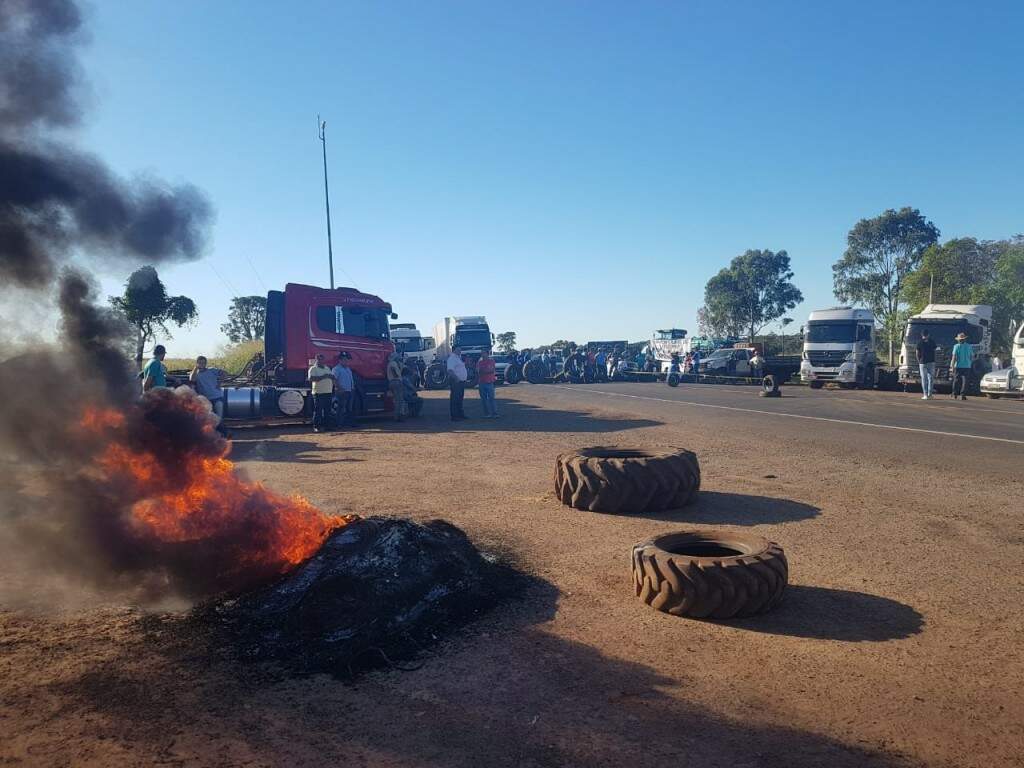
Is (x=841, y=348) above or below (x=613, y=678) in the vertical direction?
above

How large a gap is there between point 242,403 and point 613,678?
45.6ft

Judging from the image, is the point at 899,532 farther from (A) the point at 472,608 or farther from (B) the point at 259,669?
(B) the point at 259,669

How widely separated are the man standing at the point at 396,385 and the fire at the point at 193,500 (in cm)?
1162

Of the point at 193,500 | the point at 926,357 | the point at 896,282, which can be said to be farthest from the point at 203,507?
the point at 896,282

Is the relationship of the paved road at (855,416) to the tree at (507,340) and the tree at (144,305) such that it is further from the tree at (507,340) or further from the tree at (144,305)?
the tree at (507,340)

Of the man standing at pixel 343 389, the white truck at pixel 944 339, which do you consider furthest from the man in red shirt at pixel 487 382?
the white truck at pixel 944 339

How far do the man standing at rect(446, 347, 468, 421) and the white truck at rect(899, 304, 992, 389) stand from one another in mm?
17935

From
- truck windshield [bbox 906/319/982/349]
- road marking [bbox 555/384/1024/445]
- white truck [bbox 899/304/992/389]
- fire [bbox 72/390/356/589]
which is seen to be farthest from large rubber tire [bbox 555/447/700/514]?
truck windshield [bbox 906/319/982/349]

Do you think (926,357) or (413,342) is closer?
(926,357)

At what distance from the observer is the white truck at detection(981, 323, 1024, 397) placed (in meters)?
21.7

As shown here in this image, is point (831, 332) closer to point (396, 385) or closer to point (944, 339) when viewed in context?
point (944, 339)

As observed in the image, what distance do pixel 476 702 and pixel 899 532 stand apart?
470cm

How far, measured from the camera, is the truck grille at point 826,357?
27984 mm

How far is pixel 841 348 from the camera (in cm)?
2803
